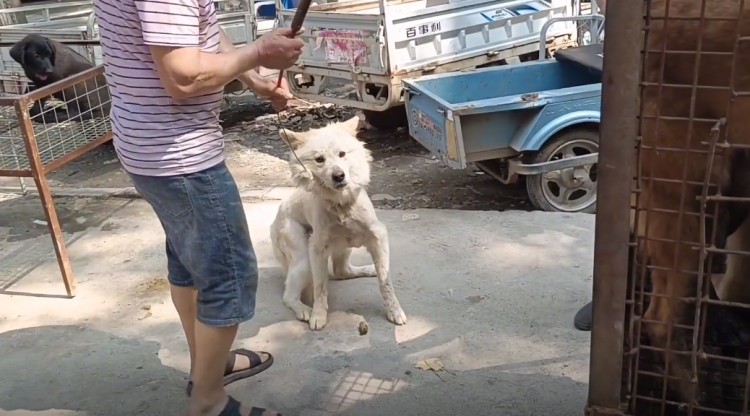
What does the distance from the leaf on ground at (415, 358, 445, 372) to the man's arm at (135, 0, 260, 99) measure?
5.26 feet

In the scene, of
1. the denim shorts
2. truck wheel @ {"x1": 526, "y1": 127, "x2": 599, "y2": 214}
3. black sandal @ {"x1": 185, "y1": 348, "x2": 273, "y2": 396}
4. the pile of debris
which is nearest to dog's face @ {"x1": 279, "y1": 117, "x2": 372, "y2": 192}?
black sandal @ {"x1": 185, "y1": 348, "x2": 273, "y2": 396}

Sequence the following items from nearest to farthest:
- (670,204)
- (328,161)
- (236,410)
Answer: (670,204) < (236,410) < (328,161)

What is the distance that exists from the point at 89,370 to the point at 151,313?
2.00ft

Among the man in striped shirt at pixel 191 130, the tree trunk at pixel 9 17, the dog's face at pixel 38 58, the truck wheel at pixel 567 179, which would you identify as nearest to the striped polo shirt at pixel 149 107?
the man in striped shirt at pixel 191 130

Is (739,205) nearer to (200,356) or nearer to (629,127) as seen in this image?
(629,127)

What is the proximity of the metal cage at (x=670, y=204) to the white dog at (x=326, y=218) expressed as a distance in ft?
6.13

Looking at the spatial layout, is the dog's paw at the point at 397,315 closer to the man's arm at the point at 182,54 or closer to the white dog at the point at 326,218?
the white dog at the point at 326,218

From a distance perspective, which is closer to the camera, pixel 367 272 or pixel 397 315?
pixel 397 315

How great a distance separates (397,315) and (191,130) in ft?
5.50

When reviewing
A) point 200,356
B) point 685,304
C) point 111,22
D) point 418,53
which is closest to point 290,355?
point 200,356

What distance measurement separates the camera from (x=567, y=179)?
5883mm

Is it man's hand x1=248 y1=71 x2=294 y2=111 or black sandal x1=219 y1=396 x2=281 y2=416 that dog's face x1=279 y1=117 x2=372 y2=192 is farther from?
black sandal x1=219 y1=396 x2=281 y2=416

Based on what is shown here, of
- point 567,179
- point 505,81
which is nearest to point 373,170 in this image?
point 505,81

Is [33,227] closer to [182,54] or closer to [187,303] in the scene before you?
[187,303]
